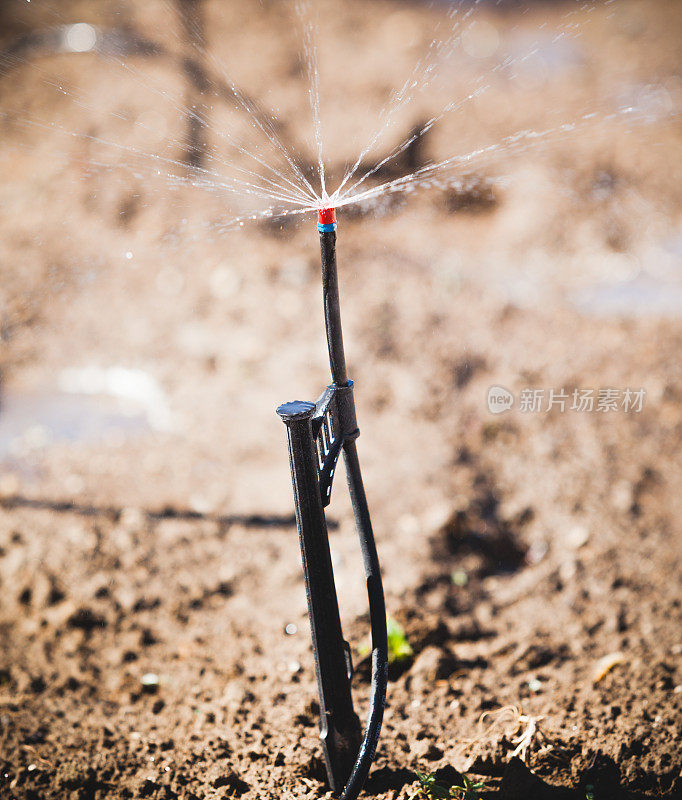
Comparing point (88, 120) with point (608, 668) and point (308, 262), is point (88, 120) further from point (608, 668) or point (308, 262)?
point (608, 668)

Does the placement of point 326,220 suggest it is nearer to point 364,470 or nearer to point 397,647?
point 397,647

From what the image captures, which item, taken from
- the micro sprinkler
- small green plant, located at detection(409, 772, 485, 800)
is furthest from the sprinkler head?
small green plant, located at detection(409, 772, 485, 800)

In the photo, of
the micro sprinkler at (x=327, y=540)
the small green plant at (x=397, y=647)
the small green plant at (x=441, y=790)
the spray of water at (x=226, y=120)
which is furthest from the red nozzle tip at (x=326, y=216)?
the spray of water at (x=226, y=120)

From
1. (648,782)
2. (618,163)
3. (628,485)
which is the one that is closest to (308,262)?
(628,485)

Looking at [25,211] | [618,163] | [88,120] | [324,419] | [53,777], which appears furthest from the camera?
[88,120]

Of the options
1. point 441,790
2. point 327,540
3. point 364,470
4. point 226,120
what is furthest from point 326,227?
point 226,120

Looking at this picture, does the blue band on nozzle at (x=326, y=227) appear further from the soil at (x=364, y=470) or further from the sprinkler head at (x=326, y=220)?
the soil at (x=364, y=470)
